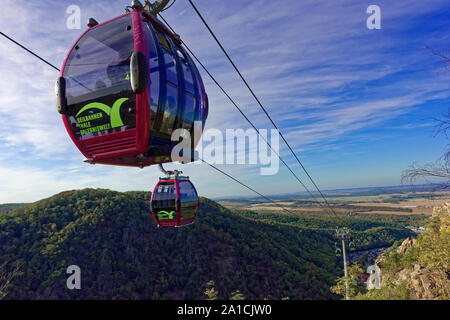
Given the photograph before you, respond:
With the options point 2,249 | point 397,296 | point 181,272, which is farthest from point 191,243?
point 397,296

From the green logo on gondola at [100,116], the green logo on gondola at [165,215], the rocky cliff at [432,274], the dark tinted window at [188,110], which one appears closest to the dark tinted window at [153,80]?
the green logo on gondola at [100,116]

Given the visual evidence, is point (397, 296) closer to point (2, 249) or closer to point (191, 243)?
point (191, 243)

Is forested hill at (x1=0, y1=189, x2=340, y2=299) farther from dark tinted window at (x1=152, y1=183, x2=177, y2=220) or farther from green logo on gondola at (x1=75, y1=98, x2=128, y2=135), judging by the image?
green logo on gondola at (x1=75, y1=98, x2=128, y2=135)

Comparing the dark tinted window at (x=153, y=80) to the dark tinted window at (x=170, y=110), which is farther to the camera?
the dark tinted window at (x=170, y=110)

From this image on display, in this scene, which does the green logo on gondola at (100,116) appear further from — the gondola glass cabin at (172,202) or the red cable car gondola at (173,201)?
the gondola glass cabin at (172,202)

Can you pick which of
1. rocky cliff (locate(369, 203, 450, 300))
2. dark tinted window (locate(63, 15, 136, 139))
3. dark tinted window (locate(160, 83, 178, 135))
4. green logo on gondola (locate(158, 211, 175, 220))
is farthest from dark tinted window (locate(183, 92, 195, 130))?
rocky cliff (locate(369, 203, 450, 300))

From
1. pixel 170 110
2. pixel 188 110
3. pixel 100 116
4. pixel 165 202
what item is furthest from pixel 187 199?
pixel 100 116
